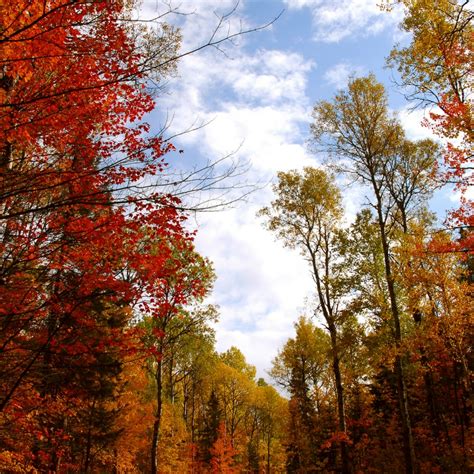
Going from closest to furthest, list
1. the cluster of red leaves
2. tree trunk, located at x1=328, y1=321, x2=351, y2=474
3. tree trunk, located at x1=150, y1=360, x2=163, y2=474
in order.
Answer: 1. the cluster of red leaves
2. tree trunk, located at x1=150, y1=360, x2=163, y2=474
3. tree trunk, located at x1=328, y1=321, x2=351, y2=474

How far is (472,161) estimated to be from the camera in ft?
25.3

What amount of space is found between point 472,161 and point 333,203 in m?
7.22

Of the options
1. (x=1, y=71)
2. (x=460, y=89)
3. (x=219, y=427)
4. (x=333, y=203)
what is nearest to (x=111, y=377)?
(x=333, y=203)

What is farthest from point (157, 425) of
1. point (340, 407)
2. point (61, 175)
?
point (61, 175)

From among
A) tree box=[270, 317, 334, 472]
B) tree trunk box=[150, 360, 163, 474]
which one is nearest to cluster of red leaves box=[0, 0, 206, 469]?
tree trunk box=[150, 360, 163, 474]

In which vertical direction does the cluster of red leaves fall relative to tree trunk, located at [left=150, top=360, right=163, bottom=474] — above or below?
above

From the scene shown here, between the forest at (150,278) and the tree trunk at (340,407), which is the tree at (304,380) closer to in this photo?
the forest at (150,278)

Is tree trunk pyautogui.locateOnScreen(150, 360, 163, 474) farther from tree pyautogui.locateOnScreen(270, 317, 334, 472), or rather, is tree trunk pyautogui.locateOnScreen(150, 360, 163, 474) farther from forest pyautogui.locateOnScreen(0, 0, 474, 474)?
tree pyautogui.locateOnScreen(270, 317, 334, 472)

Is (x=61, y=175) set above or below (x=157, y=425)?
above

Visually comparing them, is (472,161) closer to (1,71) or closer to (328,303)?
(328,303)

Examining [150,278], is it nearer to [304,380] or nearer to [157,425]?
[157,425]

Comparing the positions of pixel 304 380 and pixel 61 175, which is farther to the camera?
pixel 304 380

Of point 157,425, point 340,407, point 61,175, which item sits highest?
point 61,175

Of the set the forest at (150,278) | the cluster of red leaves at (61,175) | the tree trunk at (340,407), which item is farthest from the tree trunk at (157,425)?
the cluster of red leaves at (61,175)
